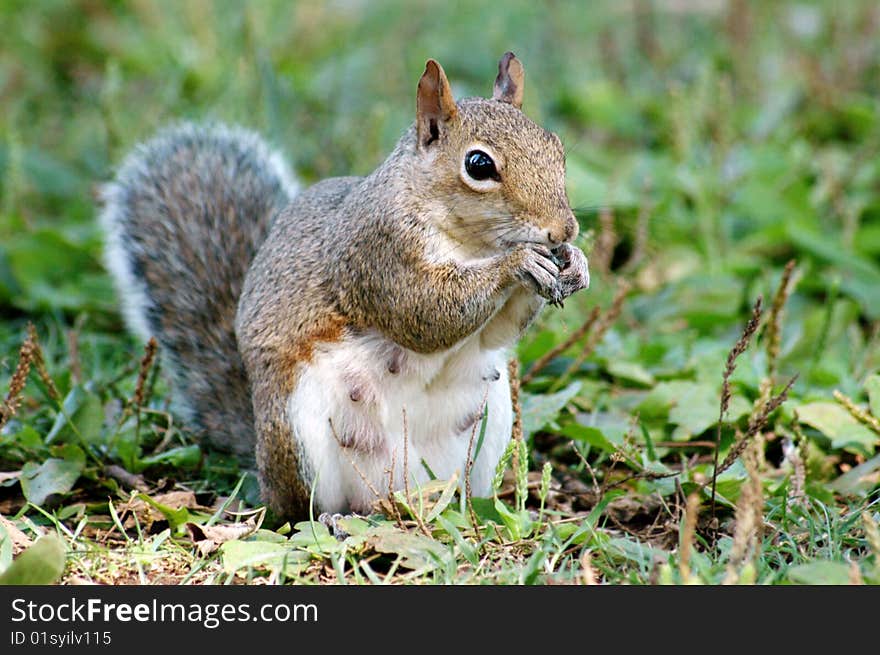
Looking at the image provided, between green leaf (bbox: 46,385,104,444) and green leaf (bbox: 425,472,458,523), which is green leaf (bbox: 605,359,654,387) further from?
green leaf (bbox: 46,385,104,444)

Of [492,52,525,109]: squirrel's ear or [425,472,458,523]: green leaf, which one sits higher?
[492,52,525,109]: squirrel's ear

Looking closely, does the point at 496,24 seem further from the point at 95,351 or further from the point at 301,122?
the point at 95,351

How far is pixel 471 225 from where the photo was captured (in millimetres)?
2469

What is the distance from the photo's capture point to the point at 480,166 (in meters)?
2.41

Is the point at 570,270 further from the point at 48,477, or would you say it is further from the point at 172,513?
the point at 48,477

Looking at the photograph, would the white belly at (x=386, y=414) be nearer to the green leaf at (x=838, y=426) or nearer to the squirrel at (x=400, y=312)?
the squirrel at (x=400, y=312)

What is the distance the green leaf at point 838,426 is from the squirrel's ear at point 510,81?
3.40 feet

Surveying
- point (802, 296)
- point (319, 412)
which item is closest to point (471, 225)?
point (319, 412)

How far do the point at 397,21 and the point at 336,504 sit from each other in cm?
425

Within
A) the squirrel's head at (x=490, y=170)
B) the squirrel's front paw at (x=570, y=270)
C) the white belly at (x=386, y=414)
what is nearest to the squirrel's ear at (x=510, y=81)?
the squirrel's head at (x=490, y=170)

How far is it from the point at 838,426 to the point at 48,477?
1836 millimetres

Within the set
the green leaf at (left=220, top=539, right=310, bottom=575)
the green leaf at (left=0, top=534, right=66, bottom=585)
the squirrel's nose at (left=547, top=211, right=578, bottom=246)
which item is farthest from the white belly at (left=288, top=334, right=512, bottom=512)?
the green leaf at (left=0, top=534, right=66, bottom=585)

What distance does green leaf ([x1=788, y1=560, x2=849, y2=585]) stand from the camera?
6.59 feet

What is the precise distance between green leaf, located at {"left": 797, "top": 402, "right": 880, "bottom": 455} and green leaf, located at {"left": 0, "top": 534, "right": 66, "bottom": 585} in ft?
5.74
